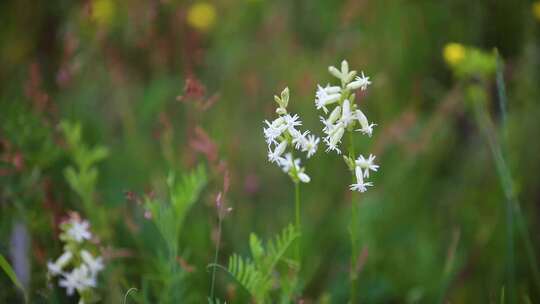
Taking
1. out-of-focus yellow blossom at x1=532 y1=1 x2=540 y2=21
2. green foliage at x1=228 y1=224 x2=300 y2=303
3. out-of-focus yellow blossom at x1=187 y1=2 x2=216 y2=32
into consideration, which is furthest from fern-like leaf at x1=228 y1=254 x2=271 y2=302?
out-of-focus yellow blossom at x1=532 y1=1 x2=540 y2=21

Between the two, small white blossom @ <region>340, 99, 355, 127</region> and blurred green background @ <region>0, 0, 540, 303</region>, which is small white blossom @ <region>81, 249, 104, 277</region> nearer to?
blurred green background @ <region>0, 0, 540, 303</region>

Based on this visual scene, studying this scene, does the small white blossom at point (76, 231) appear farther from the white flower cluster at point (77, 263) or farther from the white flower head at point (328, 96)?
the white flower head at point (328, 96)

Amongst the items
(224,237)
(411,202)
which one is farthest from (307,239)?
(411,202)

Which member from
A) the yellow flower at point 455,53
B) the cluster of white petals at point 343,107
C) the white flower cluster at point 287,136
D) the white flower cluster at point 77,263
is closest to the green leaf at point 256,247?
the white flower cluster at point 287,136

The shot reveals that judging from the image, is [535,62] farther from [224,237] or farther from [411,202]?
[224,237]

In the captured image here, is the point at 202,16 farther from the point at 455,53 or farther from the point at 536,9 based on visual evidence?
the point at 536,9

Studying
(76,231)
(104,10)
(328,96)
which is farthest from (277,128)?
(104,10)
